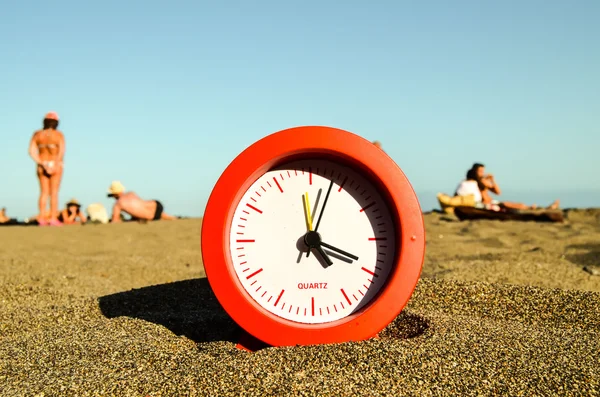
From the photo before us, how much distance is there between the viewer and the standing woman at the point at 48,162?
9406mm

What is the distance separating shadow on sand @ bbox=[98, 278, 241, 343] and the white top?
6.87m

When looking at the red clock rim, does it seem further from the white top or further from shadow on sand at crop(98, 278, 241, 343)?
the white top

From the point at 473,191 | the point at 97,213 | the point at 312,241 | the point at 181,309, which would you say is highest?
Answer: the point at 473,191

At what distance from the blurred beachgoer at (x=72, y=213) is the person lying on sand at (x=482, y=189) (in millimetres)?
6184

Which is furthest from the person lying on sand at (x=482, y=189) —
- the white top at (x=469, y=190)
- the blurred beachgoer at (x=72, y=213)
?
the blurred beachgoer at (x=72, y=213)

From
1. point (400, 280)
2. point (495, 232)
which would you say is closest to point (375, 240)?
point (400, 280)

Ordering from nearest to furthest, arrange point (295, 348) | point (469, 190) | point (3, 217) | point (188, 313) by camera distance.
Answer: point (295, 348) → point (188, 313) → point (469, 190) → point (3, 217)

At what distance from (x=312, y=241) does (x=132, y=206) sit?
322 inches

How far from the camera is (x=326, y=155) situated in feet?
7.59

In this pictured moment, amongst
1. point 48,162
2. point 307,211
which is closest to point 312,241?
point 307,211

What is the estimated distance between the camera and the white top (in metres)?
9.69

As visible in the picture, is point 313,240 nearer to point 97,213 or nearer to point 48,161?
point 48,161

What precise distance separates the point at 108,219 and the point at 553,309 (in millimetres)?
8517

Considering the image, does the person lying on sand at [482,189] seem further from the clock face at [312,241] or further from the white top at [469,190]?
the clock face at [312,241]
